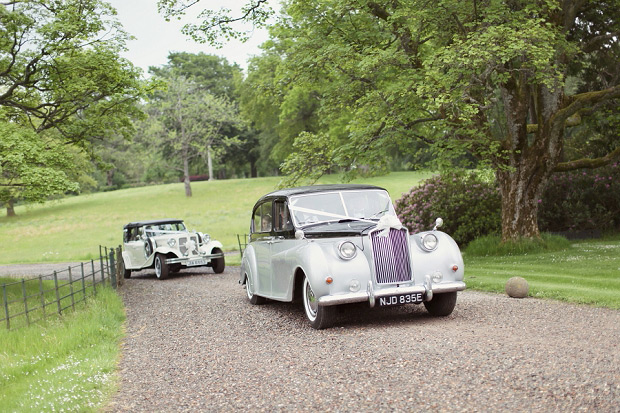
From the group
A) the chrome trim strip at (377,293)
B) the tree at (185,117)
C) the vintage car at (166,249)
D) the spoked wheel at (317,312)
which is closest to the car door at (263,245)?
the spoked wheel at (317,312)

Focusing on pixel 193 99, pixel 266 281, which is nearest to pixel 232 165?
pixel 193 99

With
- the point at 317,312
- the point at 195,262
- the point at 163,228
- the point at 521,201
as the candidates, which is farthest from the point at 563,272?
the point at 163,228

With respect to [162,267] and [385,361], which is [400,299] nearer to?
[385,361]

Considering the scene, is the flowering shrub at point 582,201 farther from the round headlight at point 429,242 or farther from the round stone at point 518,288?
the round headlight at point 429,242

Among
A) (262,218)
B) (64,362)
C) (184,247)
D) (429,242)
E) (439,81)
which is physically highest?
(439,81)

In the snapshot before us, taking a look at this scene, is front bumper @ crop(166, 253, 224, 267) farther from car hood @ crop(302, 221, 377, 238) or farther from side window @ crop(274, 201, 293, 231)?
car hood @ crop(302, 221, 377, 238)

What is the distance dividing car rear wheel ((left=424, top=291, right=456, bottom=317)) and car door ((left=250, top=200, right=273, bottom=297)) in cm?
268

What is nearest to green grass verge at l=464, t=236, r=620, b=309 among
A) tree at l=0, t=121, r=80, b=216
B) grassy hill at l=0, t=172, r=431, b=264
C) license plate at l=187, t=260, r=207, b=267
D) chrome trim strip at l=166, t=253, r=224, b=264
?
chrome trim strip at l=166, t=253, r=224, b=264

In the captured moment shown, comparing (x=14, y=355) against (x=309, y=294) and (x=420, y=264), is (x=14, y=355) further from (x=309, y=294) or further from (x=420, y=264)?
(x=420, y=264)

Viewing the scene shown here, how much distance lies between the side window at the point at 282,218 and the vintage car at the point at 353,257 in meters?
0.02

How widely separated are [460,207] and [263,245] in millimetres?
11906

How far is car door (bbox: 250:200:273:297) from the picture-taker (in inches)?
392

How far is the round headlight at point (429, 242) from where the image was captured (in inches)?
320

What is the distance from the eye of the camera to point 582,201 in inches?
805
